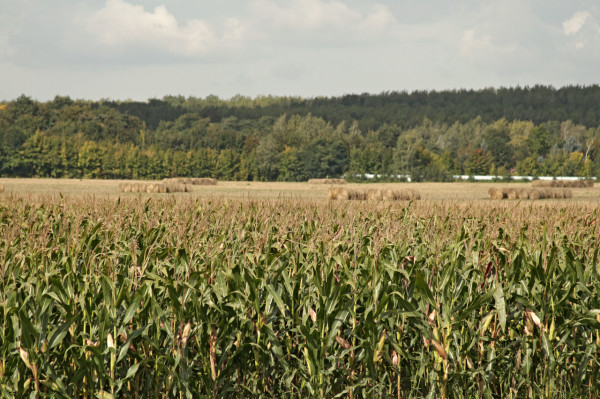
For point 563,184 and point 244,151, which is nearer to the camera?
point 563,184

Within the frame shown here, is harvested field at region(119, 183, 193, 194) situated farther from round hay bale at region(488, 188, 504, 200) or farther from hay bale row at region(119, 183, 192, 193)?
round hay bale at region(488, 188, 504, 200)

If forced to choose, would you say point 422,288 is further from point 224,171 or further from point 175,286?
point 224,171

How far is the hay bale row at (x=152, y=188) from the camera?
48.3 meters

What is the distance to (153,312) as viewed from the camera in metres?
6.20

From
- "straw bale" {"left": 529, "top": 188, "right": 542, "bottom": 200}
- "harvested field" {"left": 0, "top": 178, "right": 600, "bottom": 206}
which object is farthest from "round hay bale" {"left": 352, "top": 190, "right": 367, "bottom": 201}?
"straw bale" {"left": 529, "top": 188, "right": 542, "bottom": 200}

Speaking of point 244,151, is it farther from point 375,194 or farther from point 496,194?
point 375,194

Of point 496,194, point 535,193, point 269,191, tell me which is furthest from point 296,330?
point 269,191

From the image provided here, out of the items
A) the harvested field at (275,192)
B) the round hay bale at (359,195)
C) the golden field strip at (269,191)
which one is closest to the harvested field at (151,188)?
the harvested field at (275,192)

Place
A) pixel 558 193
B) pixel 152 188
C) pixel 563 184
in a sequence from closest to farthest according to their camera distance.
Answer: pixel 558 193 → pixel 152 188 → pixel 563 184

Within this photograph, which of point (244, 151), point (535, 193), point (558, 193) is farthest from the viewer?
point (244, 151)

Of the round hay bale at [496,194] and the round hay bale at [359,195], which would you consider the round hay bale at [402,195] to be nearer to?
the round hay bale at [359,195]

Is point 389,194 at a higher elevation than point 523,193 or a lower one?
higher

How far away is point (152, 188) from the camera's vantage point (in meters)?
48.2

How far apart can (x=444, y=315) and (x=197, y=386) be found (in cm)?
278
